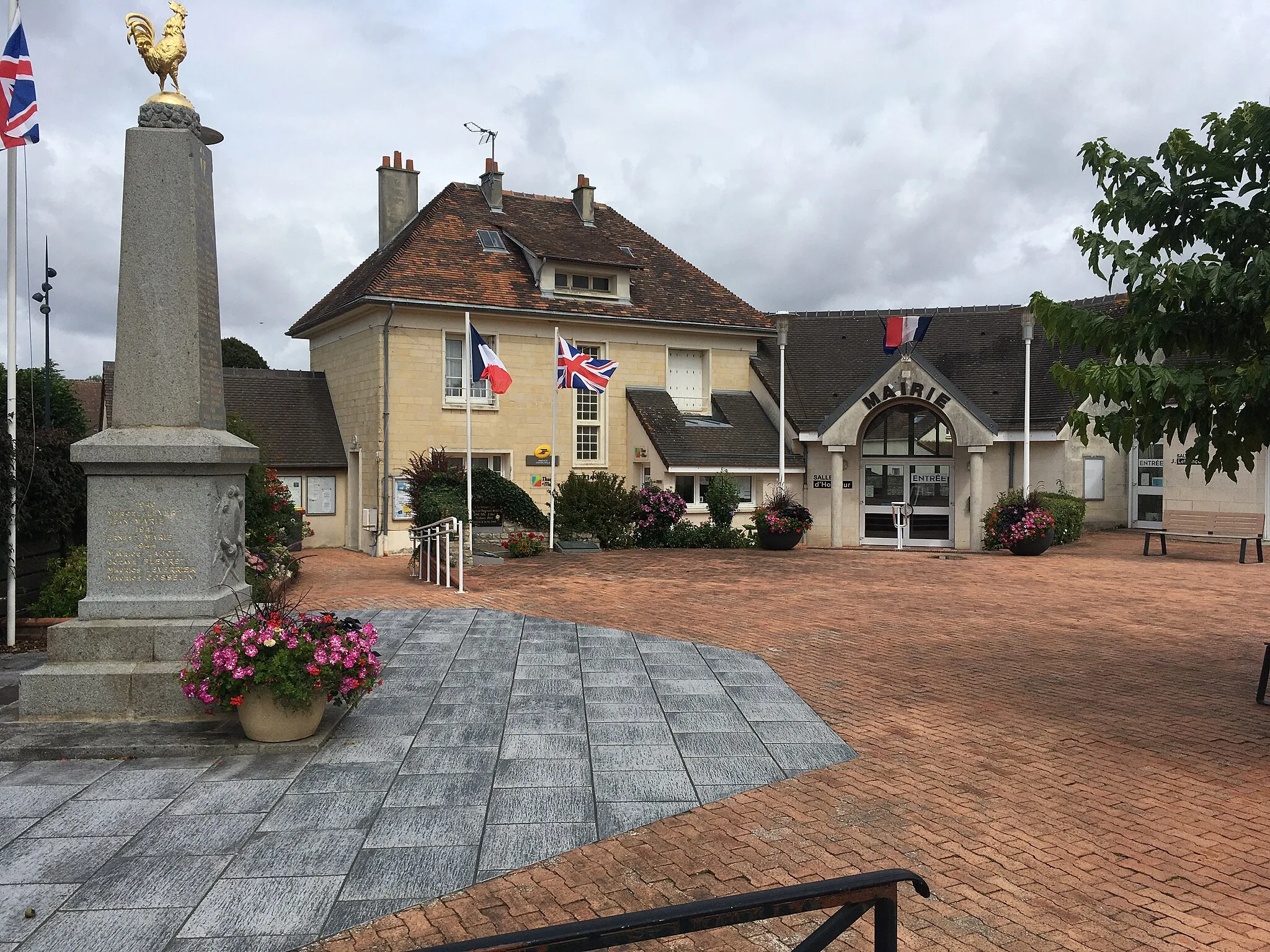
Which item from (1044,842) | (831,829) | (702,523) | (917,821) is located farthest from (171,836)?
(702,523)

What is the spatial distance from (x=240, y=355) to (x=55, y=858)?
5060cm

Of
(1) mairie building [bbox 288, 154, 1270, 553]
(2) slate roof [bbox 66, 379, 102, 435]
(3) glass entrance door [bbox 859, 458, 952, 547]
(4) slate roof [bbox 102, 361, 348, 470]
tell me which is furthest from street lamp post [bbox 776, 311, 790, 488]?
(2) slate roof [bbox 66, 379, 102, 435]

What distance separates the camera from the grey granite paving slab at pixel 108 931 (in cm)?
386

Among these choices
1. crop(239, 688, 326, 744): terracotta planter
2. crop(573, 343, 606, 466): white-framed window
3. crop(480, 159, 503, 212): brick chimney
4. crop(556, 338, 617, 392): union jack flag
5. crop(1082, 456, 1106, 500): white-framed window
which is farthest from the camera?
crop(480, 159, 503, 212): brick chimney

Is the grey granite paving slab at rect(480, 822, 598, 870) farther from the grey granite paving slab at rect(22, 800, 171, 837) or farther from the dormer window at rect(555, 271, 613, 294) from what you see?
the dormer window at rect(555, 271, 613, 294)

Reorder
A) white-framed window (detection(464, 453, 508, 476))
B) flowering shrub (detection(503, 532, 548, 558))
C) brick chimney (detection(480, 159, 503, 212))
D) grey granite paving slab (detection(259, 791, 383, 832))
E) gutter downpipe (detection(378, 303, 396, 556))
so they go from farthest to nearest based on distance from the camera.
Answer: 1. brick chimney (detection(480, 159, 503, 212))
2. white-framed window (detection(464, 453, 508, 476))
3. gutter downpipe (detection(378, 303, 396, 556))
4. flowering shrub (detection(503, 532, 548, 558))
5. grey granite paving slab (detection(259, 791, 383, 832))

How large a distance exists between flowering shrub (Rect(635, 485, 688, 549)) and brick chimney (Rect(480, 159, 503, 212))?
10555 millimetres

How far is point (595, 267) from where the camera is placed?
26469 millimetres

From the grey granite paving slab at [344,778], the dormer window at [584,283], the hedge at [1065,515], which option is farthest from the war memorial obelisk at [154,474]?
the hedge at [1065,515]

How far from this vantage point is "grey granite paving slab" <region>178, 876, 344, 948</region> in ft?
13.3

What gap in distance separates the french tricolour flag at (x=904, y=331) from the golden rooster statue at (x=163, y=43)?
19.0 metres

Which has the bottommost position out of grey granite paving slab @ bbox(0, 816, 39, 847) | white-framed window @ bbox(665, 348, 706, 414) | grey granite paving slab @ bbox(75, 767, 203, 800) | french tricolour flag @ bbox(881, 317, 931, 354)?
grey granite paving slab @ bbox(75, 767, 203, 800)

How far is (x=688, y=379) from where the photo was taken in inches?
1117

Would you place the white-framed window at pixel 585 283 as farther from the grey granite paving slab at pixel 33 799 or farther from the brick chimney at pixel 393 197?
the grey granite paving slab at pixel 33 799
